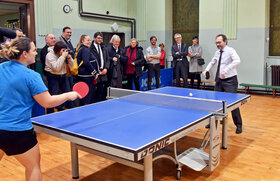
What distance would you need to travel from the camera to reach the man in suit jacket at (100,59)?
18.3ft

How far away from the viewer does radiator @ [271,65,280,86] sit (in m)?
8.07

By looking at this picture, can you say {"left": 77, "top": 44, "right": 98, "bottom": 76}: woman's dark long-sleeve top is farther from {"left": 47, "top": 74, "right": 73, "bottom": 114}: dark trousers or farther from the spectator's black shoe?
the spectator's black shoe

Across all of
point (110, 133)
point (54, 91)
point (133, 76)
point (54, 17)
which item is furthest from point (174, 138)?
point (54, 17)

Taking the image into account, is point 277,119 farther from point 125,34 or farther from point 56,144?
point 125,34

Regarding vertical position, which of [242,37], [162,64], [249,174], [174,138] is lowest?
[249,174]

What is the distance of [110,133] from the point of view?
235 cm

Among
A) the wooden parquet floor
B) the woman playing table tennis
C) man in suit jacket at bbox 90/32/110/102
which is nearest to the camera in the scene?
the woman playing table tennis

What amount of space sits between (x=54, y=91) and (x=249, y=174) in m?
3.33

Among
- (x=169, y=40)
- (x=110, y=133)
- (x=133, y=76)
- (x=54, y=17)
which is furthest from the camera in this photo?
(x=169, y=40)

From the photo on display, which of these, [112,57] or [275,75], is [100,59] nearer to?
[112,57]

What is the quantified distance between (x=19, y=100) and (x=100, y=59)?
11.9ft

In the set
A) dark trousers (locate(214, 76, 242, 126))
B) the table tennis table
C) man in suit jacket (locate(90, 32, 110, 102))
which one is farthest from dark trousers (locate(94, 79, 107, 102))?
dark trousers (locate(214, 76, 242, 126))

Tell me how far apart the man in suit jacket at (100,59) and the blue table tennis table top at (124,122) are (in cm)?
214

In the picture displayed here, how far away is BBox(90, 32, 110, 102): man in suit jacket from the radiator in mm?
4861
